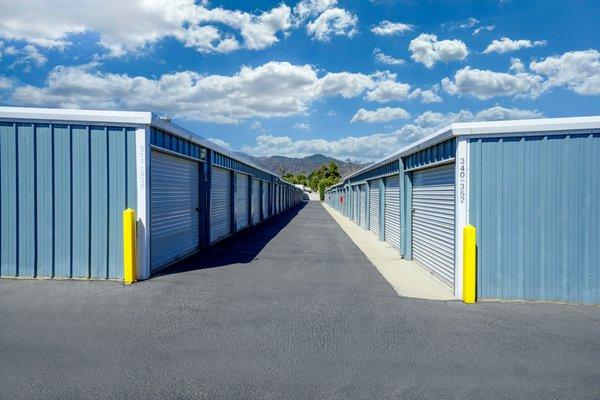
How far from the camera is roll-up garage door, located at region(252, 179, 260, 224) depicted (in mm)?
24645

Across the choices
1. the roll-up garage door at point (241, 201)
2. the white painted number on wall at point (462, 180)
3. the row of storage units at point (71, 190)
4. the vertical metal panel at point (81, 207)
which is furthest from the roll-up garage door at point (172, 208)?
the white painted number on wall at point (462, 180)

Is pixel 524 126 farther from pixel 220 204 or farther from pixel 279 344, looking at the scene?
pixel 220 204

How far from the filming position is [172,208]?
35.4 ft

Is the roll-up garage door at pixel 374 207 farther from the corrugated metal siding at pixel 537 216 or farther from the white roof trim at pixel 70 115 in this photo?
the white roof trim at pixel 70 115

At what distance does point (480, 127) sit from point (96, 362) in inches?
273

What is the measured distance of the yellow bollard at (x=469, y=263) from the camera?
7352 mm

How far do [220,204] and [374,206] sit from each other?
7.90m

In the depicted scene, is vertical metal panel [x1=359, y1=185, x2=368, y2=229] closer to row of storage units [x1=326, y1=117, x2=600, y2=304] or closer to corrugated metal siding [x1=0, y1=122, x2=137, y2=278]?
row of storage units [x1=326, y1=117, x2=600, y2=304]

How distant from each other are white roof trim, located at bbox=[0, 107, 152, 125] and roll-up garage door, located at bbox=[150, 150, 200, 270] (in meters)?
1.08

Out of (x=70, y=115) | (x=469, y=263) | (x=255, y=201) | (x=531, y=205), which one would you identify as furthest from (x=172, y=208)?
(x=255, y=201)

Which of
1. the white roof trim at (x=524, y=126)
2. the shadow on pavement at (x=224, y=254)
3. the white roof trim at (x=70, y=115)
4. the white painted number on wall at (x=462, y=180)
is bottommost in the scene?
the shadow on pavement at (x=224, y=254)

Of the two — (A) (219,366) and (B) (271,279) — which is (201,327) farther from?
(B) (271,279)

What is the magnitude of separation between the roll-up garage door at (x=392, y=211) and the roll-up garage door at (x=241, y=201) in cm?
686

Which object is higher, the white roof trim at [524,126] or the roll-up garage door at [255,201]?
the white roof trim at [524,126]
